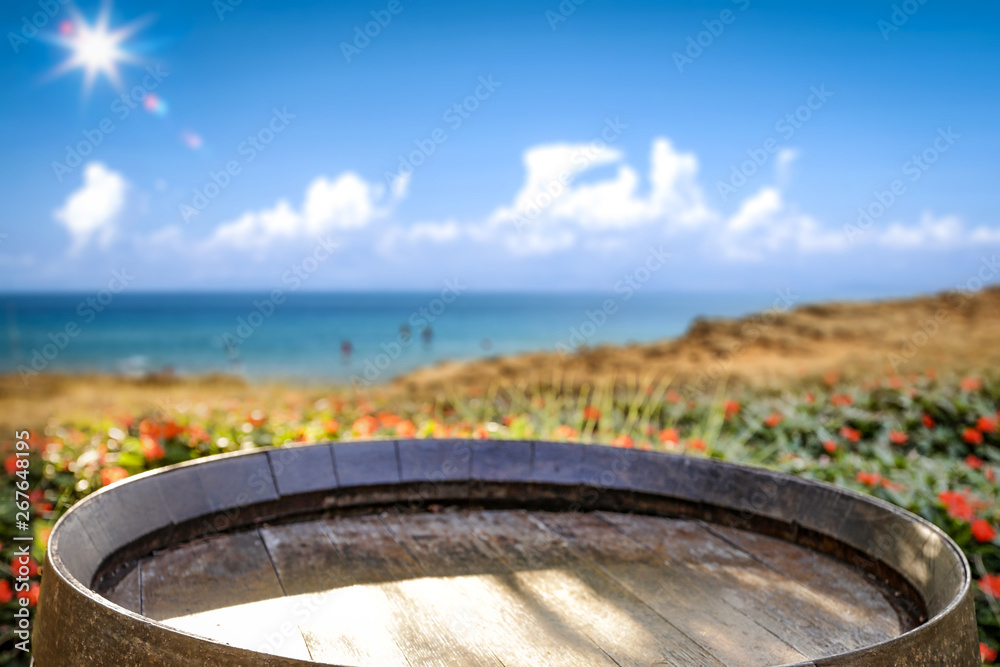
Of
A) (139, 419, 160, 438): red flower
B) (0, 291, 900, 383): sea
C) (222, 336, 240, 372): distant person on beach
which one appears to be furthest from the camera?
(222, 336, 240, 372): distant person on beach

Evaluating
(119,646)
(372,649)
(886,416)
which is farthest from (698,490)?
(886,416)

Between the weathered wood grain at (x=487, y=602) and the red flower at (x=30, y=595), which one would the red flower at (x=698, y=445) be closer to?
the weathered wood grain at (x=487, y=602)

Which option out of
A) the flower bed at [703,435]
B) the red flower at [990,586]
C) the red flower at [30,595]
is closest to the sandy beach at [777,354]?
the flower bed at [703,435]

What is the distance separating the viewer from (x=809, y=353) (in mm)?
9094

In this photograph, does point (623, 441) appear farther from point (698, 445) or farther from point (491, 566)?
point (491, 566)

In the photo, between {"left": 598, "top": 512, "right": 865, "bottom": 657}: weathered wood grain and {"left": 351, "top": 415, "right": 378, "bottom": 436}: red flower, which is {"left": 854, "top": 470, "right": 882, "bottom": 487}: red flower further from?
{"left": 351, "top": 415, "right": 378, "bottom": 436}: red flower

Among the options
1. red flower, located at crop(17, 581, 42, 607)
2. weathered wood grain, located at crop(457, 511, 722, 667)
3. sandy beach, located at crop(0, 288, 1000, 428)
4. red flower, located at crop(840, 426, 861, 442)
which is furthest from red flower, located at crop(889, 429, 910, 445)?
red flower, located at crop(17, 581, 42, 607)

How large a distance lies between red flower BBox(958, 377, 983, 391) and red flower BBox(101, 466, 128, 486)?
5392 millimetres

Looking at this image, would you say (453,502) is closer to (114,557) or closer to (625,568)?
(625,568)

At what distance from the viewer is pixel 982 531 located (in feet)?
8.79

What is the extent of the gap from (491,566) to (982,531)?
7.27 ft

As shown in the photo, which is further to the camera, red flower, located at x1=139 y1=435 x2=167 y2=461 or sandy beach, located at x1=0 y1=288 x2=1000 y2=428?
sandy beach, located at x1=0 y1=288 x2=1000 y2=428

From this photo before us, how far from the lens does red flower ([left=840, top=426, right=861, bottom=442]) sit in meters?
4.29

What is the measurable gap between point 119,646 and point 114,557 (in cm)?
54
